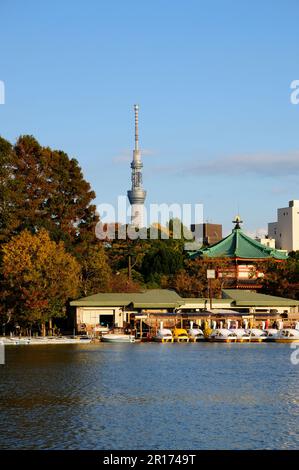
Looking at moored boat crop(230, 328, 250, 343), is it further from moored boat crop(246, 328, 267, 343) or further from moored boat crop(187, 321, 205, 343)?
moored boat crop(187, 321, 205, 343)

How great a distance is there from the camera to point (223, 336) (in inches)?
3878

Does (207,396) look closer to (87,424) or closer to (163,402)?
(163,402)

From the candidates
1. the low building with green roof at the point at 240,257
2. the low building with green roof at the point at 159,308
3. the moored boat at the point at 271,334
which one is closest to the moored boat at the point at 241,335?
the moored boat at the point at 271,334

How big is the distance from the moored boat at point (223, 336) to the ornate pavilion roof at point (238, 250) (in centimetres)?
2773

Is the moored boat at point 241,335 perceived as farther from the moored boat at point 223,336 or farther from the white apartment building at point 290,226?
the white apartment building at point 290,226

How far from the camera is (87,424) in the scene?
145 ft

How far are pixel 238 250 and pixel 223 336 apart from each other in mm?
32028

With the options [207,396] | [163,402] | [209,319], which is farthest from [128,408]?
[209,319]

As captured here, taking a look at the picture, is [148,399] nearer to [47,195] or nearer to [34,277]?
[34,277]

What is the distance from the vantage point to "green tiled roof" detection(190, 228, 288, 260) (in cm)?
12794

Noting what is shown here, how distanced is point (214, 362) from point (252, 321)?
31.5m

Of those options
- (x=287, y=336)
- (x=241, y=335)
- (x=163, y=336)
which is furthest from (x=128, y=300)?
(x=287, y=336)

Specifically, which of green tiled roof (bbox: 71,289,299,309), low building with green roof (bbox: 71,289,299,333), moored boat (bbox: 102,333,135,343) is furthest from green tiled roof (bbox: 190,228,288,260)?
moored boat (bbox: 102,333,135,343)

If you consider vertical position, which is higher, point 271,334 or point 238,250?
point 238,250
